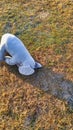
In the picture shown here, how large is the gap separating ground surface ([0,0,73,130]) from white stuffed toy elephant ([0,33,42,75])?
8cm

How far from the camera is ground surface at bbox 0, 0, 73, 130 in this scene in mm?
2840

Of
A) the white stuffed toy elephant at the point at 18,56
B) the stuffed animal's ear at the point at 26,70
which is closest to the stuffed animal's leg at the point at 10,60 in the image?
the white stuffed toy elephant at the point at 18,56

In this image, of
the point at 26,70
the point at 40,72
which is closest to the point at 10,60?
the point at 26,70

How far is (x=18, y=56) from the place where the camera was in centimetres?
316

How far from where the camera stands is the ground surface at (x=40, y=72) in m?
2.84

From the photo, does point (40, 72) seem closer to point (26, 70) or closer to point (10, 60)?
point (26, 70)

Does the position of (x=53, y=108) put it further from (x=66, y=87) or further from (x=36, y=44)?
(x=36, y=44)

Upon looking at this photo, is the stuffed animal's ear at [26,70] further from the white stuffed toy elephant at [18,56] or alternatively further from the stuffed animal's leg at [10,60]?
the stuffed animal's leg at [10,60]

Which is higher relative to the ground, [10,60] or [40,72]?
[10,60]

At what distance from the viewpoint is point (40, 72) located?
320 centimetres

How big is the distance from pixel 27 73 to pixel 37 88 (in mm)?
189

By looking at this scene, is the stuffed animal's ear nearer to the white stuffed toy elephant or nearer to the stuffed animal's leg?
the white stuffed toy elephant

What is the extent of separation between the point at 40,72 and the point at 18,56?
0.28m

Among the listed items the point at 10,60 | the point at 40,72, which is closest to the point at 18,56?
the point at 10,60
